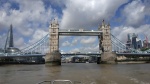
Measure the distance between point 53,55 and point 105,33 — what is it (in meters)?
24.0

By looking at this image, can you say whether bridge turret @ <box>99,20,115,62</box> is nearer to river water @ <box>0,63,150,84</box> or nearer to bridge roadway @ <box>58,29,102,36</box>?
bridge roadway @ <box>58,29,102,36</box>

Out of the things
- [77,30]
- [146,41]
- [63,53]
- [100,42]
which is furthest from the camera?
[146,41]

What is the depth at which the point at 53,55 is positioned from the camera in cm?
6938

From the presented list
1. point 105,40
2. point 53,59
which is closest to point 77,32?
point 105,40

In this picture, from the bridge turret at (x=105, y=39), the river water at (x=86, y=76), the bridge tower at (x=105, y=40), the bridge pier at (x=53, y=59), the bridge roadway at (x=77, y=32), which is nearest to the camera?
the river water at (x=86, y=76)

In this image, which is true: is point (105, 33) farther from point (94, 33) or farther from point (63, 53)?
point (63, 53)

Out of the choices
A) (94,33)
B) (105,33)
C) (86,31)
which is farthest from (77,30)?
(105,33)

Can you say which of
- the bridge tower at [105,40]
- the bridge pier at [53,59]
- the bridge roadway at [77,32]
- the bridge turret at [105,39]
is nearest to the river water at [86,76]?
the bridge pier at [53,59]

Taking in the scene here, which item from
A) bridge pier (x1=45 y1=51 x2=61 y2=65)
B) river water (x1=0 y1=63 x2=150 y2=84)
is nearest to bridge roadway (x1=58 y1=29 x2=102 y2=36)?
bridge pier (x1=45 y1=51 x2=61 y2=65)

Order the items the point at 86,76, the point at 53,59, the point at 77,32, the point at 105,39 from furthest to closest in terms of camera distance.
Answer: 1. the point at 105,39
2. the point at 77,32
3. the point at 53,59
4. the point at 86,76

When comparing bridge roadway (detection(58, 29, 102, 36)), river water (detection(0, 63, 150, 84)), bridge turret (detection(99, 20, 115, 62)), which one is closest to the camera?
river water (detection(0, 63, 150, 84))

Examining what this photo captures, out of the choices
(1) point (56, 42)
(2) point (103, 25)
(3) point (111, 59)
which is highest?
(2) point (103, 25)

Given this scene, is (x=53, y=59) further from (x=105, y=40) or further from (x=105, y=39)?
(x=105, y=39)

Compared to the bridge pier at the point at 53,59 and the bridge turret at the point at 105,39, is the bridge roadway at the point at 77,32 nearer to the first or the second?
the bridge turret at the point at 105,39
